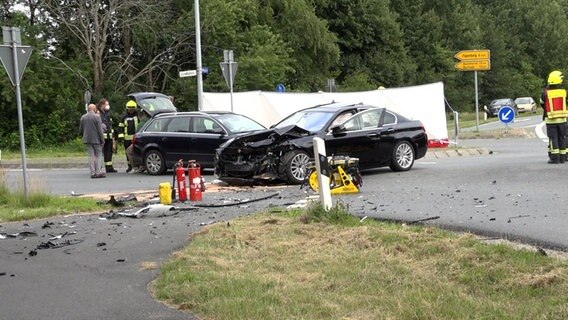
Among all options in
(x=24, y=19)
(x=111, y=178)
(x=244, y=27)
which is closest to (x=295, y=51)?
(x=244, y=27)

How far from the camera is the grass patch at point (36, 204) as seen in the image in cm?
1046

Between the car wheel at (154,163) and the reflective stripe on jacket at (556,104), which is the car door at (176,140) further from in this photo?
the reflective stripe on jacket at (556,104)

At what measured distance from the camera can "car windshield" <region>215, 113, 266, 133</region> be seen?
16359mm

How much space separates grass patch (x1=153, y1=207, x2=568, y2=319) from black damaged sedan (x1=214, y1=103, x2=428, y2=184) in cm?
563

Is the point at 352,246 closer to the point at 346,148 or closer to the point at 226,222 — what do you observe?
the point at 226,222

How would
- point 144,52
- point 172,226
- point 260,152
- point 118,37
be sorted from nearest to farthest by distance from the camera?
point 172,226
point 260,152
point 118,37
point 144,52

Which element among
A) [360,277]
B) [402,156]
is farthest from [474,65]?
[360,277]

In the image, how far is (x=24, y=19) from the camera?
32.6m

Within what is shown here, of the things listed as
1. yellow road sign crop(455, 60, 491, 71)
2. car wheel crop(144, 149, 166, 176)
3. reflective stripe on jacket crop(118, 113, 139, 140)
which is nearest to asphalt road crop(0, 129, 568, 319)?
car wheel crop(144, 149, 166, 176)

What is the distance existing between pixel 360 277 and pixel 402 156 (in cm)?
951

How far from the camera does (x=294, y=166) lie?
13211mm

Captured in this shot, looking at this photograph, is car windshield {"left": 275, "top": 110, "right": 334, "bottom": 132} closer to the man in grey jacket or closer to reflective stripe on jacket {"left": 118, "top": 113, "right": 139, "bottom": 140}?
the man in grey jacket

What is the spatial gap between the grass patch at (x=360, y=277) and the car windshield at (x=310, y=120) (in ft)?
21.1

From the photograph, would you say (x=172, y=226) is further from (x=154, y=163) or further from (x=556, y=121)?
(x=556, y=121)
